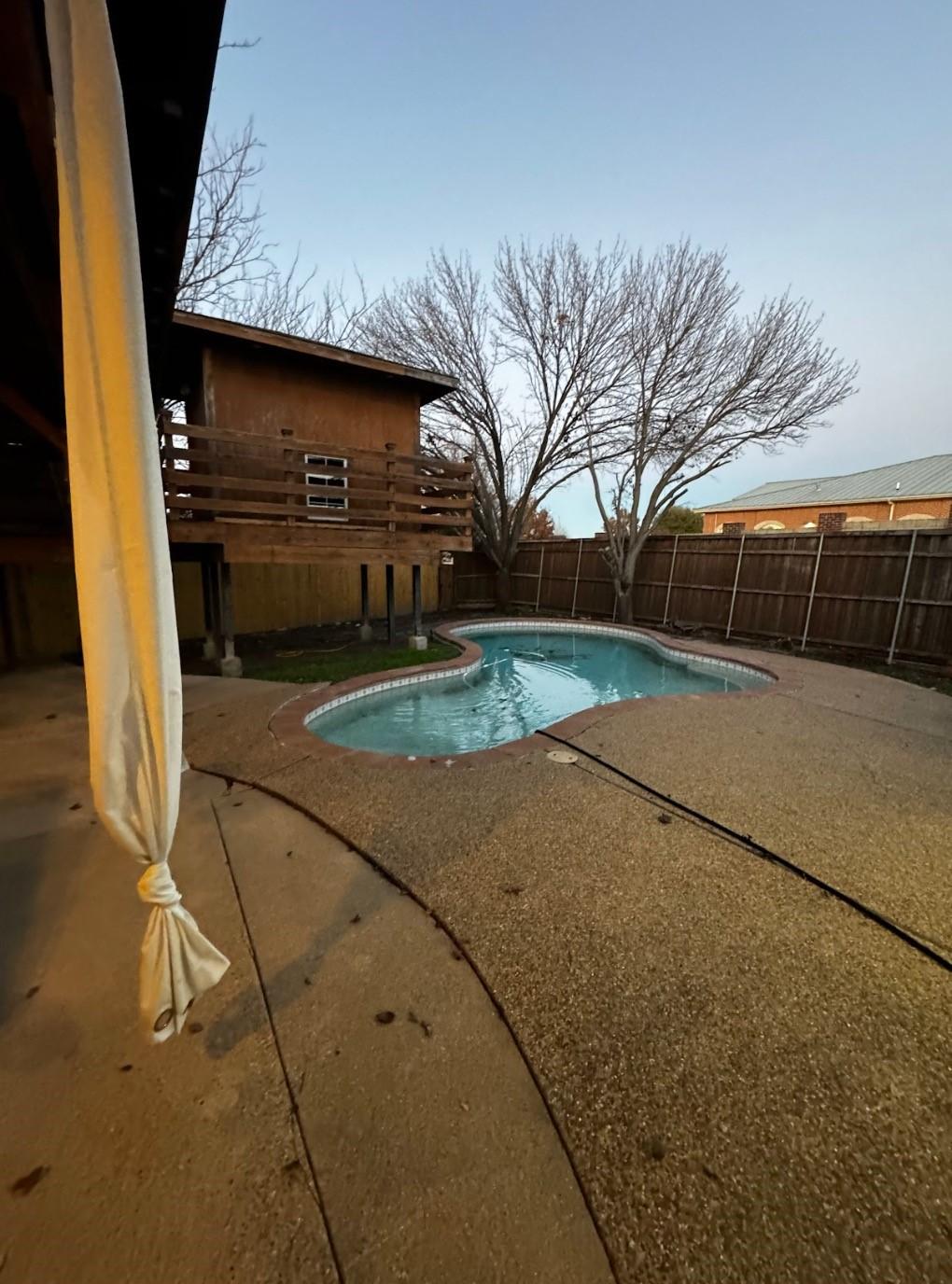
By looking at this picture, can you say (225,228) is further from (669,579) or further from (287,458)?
(669,579)

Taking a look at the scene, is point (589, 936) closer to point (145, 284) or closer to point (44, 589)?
point (145, 284)

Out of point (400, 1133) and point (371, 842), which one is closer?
point (400, 1133)

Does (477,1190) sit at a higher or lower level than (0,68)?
lower

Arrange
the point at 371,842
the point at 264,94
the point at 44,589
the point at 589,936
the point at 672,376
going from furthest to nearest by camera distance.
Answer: the point at 672,376 → the point at 264,94 → the point at 44,589 → the point at 371,842 → the point at 589,936

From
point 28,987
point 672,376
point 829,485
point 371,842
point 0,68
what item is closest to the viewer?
point 0,68

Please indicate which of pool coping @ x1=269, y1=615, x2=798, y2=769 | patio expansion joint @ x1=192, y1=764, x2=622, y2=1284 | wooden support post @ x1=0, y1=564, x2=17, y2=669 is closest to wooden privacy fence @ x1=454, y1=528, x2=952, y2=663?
pool coping @ x1=269, y1=615, x2=798, y2=769

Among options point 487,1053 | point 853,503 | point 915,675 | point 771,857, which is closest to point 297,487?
point 771,857

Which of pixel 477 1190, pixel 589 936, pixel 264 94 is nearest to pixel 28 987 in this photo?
pixel 477 1190

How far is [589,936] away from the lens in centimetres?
209

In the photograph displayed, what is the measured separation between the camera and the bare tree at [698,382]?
10.8 m

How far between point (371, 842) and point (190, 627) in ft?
24.7

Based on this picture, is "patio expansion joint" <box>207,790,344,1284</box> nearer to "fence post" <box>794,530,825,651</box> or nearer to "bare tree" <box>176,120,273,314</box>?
"fence post" <box>794,530,825,651</box>

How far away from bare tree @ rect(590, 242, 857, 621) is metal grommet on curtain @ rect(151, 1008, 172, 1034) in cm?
1164

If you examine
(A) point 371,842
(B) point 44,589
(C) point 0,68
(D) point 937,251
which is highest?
(D) point 937,251
